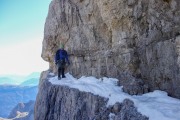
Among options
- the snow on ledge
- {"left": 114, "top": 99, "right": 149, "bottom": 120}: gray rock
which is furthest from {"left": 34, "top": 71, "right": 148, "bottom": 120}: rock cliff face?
the snow on ledge

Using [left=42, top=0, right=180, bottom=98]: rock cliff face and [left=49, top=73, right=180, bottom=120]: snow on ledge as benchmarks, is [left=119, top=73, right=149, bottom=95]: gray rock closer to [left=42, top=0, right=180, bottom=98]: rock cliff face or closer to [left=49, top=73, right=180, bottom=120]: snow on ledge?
[left=42, top=0, right=180, bottom=98]: rock cliff face

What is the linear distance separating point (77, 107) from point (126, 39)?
195 inches

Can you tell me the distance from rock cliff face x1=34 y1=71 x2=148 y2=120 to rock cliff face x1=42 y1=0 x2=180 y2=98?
228 centimetres

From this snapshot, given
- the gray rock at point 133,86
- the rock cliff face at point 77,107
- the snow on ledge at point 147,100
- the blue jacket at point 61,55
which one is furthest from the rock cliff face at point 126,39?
the rock cliff face at point 77,107

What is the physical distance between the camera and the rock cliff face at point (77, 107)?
432 inches

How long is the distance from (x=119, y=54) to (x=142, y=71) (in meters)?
2.06

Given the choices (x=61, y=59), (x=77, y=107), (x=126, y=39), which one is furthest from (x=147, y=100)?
(x=61, y=59)

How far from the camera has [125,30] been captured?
625 inches

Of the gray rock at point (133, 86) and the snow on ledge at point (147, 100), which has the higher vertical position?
the gray rock at point (133, 86)

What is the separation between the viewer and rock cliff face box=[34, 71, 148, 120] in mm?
10961

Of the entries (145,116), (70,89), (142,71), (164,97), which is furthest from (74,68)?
(145,116)

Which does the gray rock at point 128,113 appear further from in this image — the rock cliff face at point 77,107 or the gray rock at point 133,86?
the gray rock at point 133,86

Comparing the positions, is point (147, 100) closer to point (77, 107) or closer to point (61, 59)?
point (77, 107)

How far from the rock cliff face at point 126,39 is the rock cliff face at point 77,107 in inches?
89.7
